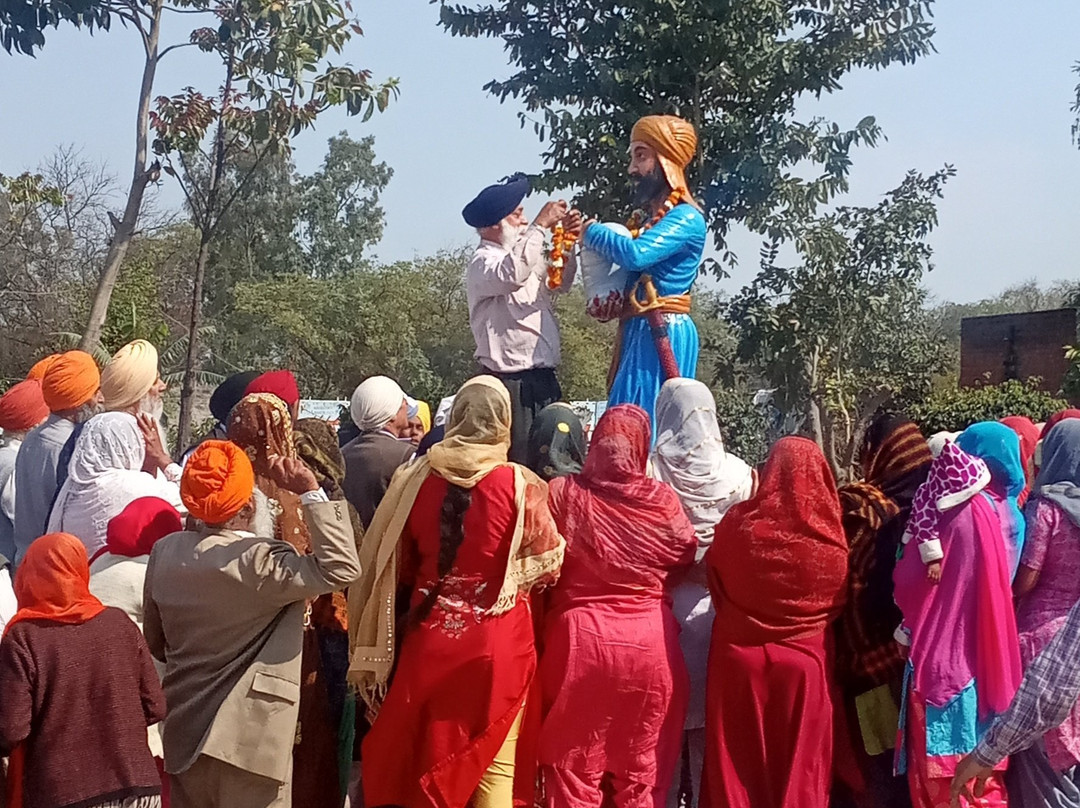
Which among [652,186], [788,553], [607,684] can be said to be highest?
[652,186]

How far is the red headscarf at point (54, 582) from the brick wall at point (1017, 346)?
17279 millimetres

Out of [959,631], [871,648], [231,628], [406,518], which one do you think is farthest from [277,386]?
[959,631]

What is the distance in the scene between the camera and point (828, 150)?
8.91 meters

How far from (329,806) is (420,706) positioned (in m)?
0.62

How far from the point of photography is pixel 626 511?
3959mm

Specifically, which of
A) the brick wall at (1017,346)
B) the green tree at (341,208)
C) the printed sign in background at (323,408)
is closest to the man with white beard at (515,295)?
the printed sign in background at (323,408)

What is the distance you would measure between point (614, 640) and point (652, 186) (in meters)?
2.55

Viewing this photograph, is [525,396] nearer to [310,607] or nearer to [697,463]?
[697,463]

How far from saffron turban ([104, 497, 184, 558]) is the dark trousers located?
2.00 meters

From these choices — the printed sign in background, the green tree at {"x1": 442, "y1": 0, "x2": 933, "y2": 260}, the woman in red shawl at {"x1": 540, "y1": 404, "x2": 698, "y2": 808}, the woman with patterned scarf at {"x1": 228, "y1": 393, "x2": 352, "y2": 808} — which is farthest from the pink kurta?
the printed sign in background

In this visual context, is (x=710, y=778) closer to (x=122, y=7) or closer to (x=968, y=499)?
(x=968, y=499)

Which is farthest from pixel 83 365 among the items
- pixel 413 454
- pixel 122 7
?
pixel 122 7

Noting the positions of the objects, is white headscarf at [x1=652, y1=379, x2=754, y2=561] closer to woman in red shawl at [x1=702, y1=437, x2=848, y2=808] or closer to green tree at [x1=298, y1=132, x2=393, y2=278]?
woman in red shawl at [x1=702, y1=437, x2=848, y2=808]

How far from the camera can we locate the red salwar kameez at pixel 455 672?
12.5 ft
